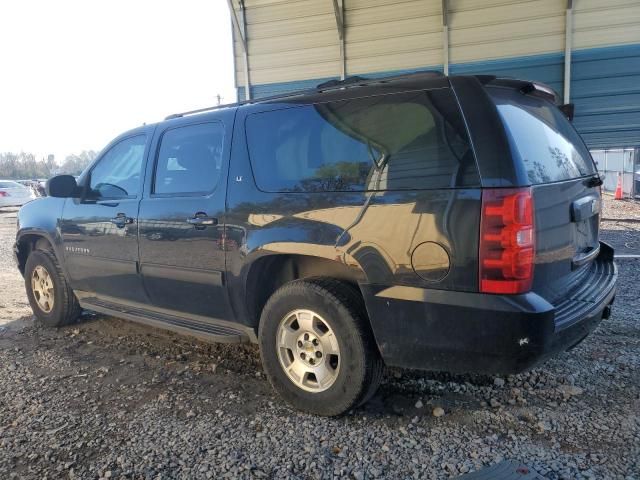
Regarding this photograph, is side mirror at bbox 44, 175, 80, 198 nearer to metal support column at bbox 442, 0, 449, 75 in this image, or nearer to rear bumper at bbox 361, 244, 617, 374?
rear bumper at bbox 361, 244, 617, 374

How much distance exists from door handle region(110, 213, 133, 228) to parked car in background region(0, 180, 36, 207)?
20240mm

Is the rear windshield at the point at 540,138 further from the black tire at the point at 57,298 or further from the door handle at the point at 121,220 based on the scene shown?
the black tire at the point at 57,298

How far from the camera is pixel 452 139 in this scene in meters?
2.52

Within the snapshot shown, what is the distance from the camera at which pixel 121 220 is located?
13.6 ft

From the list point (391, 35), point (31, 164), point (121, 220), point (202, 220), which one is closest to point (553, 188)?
point (202, 220)

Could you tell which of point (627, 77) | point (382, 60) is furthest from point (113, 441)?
point (627, 77)

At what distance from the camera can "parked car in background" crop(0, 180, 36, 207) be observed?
71.3 ft

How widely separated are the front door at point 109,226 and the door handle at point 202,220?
2.43ft

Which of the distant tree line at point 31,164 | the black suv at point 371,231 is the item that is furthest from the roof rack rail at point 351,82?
the distant tree line at point 31,164

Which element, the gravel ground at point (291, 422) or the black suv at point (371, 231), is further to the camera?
the gravel ground at point (291, 422)

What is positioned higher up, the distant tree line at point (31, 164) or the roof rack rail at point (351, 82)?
the distant tree line at point (31, 164)

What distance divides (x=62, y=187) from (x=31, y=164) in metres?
61.9

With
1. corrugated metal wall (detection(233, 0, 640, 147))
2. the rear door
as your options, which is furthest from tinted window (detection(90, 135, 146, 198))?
corrugated metal wall (detection(233, 0, 640, 147))

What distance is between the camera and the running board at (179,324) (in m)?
3.45
